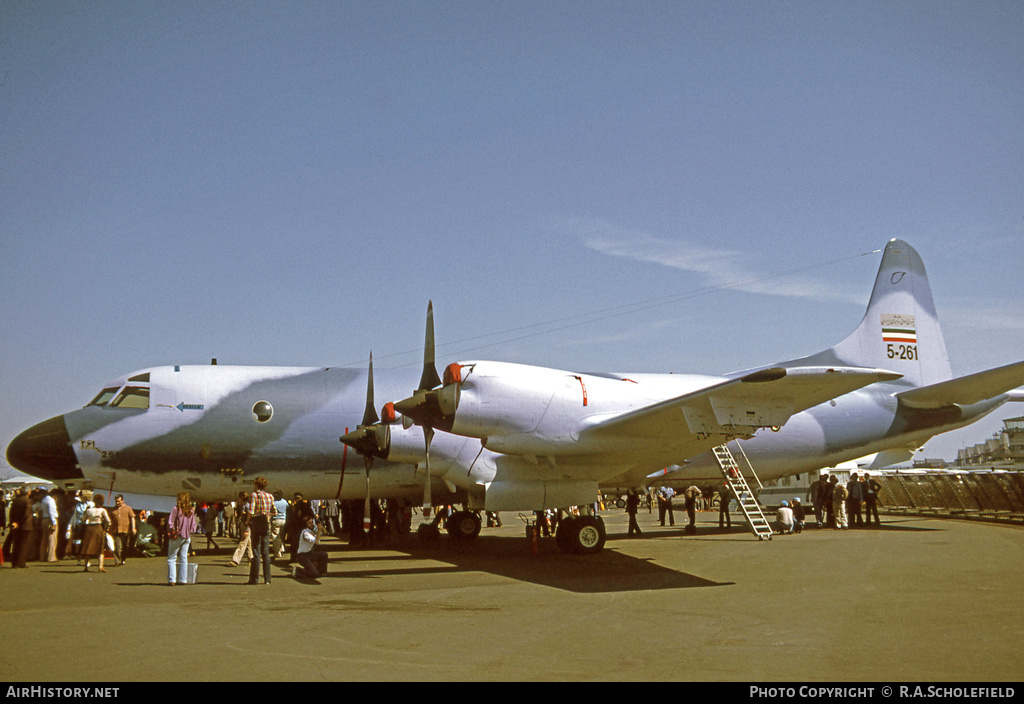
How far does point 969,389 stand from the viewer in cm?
1700

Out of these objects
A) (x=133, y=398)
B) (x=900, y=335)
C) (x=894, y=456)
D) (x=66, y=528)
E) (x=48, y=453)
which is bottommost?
(x=66, y=528)

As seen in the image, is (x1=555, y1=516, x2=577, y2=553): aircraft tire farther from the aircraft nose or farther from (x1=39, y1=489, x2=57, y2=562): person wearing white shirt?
(x1=39, y1=489, x2=57, y2=562): person wearing white shirt

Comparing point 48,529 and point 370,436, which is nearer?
point 370,436

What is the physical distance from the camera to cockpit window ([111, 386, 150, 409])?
16.8 meters

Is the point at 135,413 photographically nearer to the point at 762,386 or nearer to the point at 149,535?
the point at 149,535

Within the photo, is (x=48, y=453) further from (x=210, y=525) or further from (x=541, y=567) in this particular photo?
(x=541, y=567)

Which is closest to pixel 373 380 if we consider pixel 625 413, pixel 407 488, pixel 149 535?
pixel 407 488

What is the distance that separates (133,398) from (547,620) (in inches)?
472

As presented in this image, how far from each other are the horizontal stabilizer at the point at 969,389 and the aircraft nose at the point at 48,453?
18369 mm

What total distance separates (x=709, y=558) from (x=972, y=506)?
18285mm

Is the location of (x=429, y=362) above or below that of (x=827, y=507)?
above

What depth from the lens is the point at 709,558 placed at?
15.6 metres

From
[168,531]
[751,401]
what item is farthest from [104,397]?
[751,401]

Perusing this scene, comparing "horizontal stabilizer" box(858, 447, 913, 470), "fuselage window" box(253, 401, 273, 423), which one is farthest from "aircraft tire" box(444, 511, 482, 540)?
"horizontal stabilizer" box(858, 447, 913, 470)
